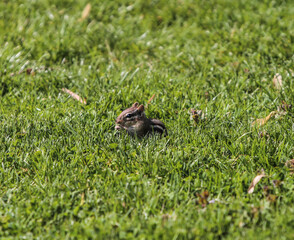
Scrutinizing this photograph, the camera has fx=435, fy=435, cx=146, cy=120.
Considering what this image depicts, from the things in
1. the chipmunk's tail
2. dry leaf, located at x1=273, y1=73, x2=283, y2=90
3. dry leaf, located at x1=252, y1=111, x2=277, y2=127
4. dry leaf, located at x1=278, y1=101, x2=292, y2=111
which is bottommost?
dry leaf, located at x1=273, y1=73, x2=283, y2=90

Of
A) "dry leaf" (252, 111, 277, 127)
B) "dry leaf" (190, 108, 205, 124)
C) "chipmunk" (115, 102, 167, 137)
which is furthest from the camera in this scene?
"dry leaf" (190, 108, 205, 124)

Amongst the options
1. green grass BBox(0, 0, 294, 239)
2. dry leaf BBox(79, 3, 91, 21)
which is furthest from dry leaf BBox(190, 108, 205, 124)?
dry leaf BBox(79, 3, 91, 21)

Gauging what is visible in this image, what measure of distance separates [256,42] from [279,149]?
265 centimetres

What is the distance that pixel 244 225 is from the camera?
3.11 meters

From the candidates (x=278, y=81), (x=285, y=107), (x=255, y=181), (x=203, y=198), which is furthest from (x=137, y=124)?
(x=278, y=81)

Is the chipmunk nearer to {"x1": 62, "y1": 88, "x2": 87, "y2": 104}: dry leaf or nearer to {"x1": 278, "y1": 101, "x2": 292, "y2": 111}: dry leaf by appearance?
{"x1": 62, "y1": 88, "x2": 87, "y2": 104}: dry leaf

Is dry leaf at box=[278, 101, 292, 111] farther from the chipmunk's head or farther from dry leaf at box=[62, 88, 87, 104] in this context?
dry leaf at box=[62, 88, 87, 104]

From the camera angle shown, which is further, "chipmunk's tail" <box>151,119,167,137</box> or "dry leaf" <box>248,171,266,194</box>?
"chipmunk's tail" <box>151,119,167,137</box>

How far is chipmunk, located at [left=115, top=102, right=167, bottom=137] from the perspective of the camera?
13.8 feet

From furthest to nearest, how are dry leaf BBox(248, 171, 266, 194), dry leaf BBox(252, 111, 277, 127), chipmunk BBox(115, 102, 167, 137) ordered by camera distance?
dry leaf BBox(252, 111, 277, 127) < chipmunk BBox(115, 102, 167, 137) < dry leaf BBox(248, 171, 266, 194)

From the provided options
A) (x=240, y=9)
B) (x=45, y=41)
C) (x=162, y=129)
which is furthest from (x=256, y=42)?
(x=45, y=41)

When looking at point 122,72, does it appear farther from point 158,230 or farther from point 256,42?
point 158,230

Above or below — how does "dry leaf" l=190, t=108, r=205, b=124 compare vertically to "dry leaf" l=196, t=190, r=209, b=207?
below

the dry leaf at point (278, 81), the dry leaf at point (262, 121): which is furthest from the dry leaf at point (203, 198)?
the dry leaf at point (278, 81)
